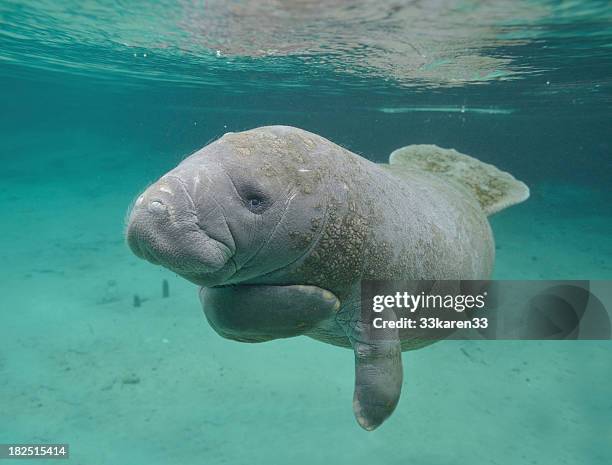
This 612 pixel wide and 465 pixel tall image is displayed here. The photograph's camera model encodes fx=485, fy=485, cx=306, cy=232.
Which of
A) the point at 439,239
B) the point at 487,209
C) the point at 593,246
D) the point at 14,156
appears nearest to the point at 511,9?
the point at 487,209

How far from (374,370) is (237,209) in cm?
152

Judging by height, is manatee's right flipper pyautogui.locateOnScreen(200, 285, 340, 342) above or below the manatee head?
below

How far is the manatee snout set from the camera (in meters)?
2.16

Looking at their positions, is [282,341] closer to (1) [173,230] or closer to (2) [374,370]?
(2) [374,370]

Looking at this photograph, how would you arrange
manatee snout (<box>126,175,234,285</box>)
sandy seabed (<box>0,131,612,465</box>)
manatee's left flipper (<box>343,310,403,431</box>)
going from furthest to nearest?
sandy seabed (<box>0,131,612,465</box>)
manatee's left flipper (<box>343,310,403,431</box>)
manatee snout (<box>126,175,234,285</box>)

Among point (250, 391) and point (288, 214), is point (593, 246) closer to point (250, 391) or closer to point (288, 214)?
point (250, 391)

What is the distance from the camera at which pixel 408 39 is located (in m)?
11.1

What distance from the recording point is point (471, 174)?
5.75 meters

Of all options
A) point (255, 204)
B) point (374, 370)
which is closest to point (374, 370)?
point (374, 370)

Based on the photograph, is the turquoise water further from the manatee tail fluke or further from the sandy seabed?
the manatee tail fluke

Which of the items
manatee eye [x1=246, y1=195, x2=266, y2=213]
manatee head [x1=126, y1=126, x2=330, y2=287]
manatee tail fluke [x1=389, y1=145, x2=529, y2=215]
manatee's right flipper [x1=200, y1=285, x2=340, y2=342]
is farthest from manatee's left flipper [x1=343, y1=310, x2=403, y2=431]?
manatee tail fluke [x1=389, y1=145, x2=529, y2=215]

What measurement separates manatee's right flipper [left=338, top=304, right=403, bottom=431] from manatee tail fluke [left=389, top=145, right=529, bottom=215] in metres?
2.52

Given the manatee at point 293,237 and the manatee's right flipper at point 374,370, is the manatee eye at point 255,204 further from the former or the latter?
the manatee's right flipper at point 374,370

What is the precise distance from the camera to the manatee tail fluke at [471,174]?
17.7 feet
